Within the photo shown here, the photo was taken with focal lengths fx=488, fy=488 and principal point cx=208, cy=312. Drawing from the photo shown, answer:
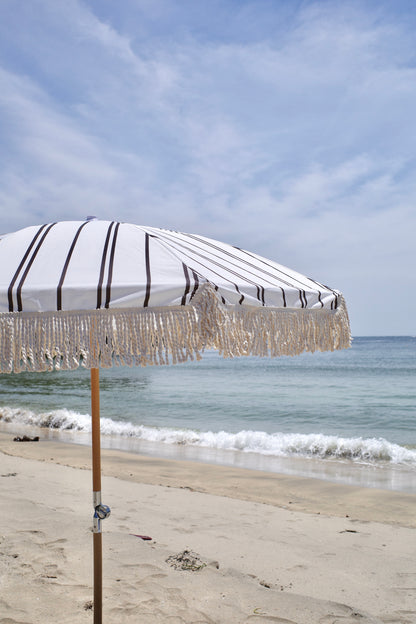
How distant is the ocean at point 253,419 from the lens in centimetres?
980

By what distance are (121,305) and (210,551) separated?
3.49 meters

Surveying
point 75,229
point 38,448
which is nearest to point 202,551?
point 75,229

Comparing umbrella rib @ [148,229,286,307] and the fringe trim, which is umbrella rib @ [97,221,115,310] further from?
umbrella rib @ [148,229,286,307]

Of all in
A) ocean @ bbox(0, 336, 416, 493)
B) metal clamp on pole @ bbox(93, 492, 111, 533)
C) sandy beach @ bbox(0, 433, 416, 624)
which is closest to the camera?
metal clamp on pole @ bbox(93, 492, 111, 533)

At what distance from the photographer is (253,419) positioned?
1469 cm

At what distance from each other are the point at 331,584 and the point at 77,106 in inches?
250

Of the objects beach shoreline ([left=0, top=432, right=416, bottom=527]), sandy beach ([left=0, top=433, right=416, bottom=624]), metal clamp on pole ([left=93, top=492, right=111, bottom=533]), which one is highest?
metal clamp on pole ([left=93, top=492, right=111, bottom=533])

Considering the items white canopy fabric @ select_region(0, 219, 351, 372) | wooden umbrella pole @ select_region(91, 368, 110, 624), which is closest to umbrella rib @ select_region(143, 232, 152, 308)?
white canopy fabric @ select_region(0, 219, 351, 372)

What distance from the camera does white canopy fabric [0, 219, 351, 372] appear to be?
179 cm

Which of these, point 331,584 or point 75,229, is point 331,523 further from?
point 75,229

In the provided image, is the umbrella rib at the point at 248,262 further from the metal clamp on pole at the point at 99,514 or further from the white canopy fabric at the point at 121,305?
the metal clamp on pole at the point at 99,514

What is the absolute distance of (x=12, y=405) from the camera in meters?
17.8

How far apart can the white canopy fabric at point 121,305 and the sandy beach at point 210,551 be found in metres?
2.20

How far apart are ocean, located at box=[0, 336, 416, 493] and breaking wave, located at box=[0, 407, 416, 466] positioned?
0.02 meters
